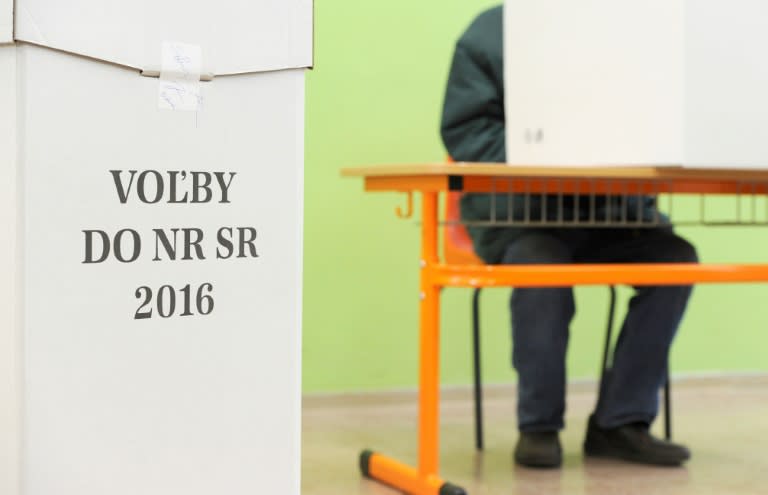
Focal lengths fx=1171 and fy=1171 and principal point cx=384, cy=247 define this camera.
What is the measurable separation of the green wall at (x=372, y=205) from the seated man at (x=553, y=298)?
1.77ft

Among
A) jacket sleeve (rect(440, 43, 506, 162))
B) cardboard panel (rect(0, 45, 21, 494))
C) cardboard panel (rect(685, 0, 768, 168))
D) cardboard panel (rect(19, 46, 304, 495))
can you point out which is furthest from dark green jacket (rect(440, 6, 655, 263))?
cardboard panel (rect(0, 45, 21, 494))

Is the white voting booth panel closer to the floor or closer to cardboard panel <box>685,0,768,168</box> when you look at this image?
cardboard panel <box>685,0,768,168</box>

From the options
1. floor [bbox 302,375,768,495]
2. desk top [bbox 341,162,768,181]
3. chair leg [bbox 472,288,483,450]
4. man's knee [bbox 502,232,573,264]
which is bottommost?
floor [bbox 302,375,768,495]

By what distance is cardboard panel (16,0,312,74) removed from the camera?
3.23 ft

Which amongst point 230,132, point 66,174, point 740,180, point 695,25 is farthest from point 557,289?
point 66,174

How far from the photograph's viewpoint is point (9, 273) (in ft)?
3.22

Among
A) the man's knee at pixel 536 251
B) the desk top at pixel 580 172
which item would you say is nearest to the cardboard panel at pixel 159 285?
the desk top at pixel 580 172

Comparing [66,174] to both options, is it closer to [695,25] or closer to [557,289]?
[695,25]

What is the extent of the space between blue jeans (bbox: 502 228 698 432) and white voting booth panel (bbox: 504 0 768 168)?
0.34 m

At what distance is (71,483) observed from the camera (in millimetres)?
1019

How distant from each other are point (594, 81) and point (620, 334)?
0.68 m

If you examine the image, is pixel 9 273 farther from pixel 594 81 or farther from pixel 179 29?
pixel 594 81

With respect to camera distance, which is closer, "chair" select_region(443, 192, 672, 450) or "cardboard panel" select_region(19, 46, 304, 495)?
"cardboard panel" select_region(19, 46, 304, 495)

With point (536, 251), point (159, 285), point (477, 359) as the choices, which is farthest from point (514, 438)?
point (159, 285)
